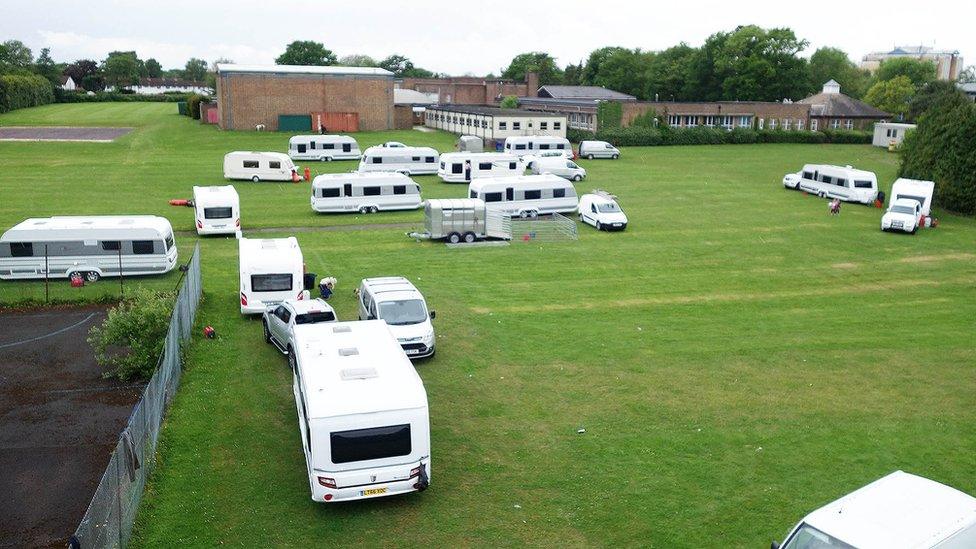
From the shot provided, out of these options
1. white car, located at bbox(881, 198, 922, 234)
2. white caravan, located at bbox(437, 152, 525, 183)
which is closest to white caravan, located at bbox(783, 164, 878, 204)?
white car, located at bbox(881, 198, 922, 234)

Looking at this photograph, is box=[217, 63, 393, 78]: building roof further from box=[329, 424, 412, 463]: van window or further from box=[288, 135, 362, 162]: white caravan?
box=[329, 424, 412, 463]: van window

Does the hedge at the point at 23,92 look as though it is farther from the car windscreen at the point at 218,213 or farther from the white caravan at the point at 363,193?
the car windscreen at the point at 218,213

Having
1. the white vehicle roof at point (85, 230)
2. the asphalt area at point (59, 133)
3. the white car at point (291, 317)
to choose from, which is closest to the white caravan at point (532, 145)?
the white vehicle roof at point (85, 230)

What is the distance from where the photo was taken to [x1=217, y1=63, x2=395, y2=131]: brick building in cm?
7650

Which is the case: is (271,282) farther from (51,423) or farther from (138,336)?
(51,423)

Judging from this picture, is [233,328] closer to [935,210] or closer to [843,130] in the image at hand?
[935,210]

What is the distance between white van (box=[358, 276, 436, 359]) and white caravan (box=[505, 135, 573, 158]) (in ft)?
130

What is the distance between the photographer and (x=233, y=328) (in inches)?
904

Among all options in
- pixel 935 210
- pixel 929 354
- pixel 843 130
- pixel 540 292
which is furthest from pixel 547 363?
pixel 843 130

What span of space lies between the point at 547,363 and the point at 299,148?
143 feet

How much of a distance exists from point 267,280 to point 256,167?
28.4m


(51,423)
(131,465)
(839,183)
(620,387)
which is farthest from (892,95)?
(131,465)

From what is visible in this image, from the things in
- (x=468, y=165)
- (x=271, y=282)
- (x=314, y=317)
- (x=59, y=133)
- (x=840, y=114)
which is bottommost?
(x=314, y=317)

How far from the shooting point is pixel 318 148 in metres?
60.1
